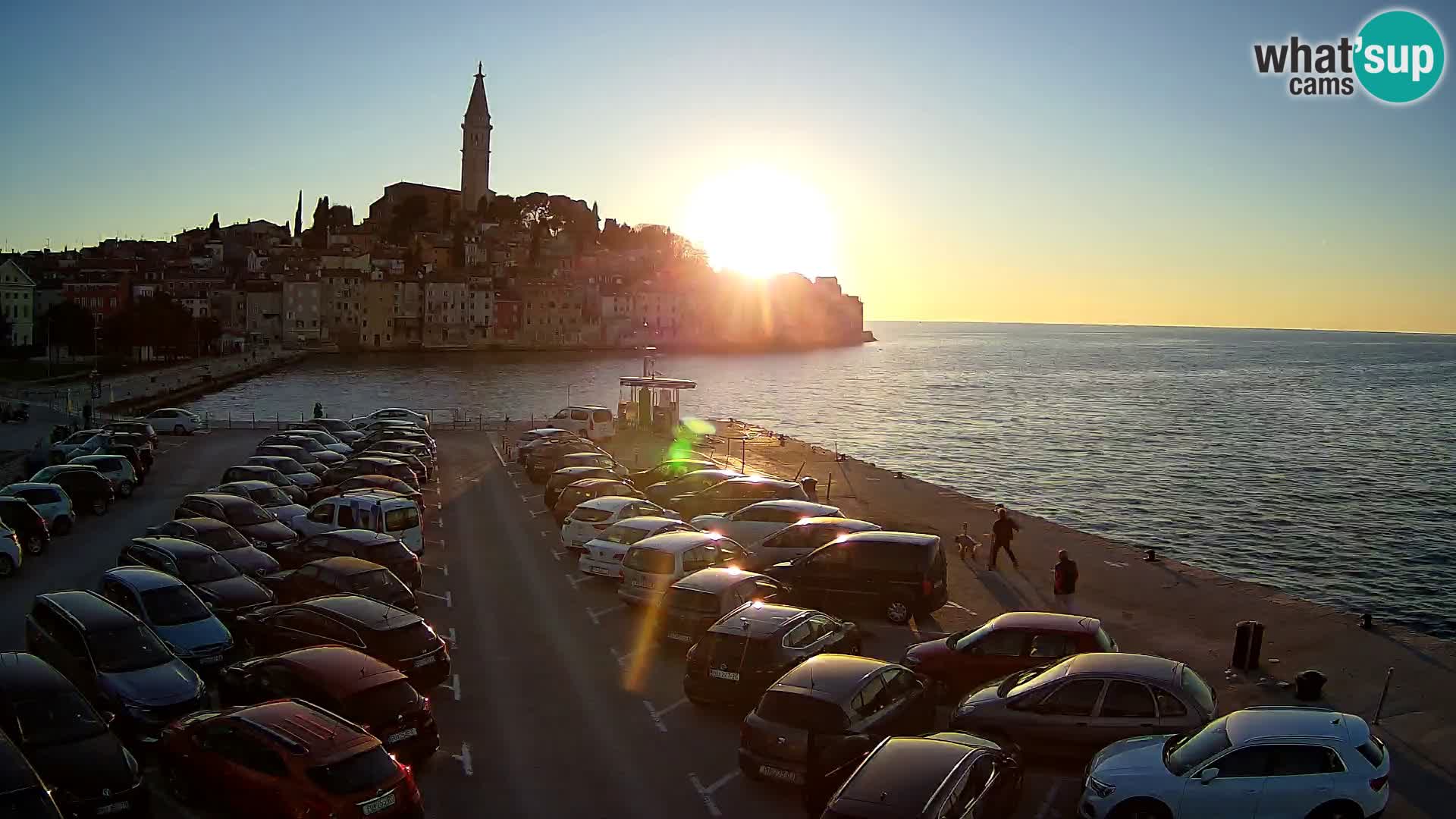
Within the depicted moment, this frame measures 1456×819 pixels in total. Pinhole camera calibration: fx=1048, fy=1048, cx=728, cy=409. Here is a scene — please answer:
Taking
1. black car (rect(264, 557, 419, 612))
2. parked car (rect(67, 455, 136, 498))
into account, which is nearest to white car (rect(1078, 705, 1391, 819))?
black car (rect(264, 557, 419, 612))

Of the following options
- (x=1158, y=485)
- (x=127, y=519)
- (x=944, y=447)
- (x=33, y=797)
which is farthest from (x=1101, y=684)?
(x=944, y=447)

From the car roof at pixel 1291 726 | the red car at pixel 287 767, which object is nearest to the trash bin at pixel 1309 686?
the car roof at pixel 1291 726

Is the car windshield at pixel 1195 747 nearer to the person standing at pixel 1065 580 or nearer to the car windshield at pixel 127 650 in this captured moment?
the person standing at pixel 1065 580

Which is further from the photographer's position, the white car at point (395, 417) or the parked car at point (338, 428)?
the white car at point (395, 417)

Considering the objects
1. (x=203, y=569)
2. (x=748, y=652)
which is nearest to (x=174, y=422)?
(x=203, y=569)

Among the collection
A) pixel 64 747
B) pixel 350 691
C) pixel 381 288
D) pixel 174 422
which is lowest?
pixel 174 422

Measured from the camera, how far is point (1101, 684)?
10.1 metres

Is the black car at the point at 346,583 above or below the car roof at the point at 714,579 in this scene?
below

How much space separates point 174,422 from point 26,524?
23.0 metres

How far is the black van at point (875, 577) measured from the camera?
15.6 meters

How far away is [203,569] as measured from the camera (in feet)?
48.7

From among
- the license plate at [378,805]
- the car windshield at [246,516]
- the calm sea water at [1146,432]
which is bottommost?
the calm sea water at [1146,432]

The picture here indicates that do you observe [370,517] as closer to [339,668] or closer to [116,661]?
[116,661]

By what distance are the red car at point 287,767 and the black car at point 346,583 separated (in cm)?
473
